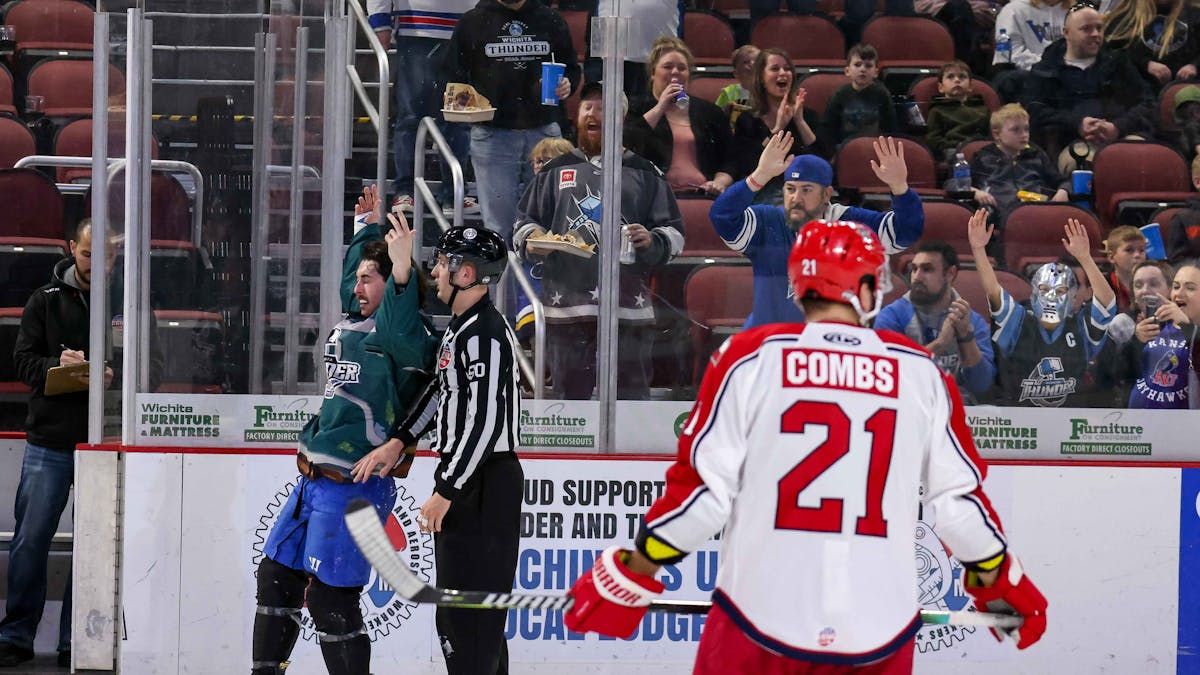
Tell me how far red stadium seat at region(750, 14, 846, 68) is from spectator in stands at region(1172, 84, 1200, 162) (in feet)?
4.37

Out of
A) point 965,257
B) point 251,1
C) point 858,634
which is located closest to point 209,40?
point 251,1

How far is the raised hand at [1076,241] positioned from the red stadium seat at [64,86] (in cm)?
497

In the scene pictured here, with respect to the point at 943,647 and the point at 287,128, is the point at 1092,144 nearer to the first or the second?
the point at 943,647

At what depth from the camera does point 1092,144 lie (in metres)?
6.18

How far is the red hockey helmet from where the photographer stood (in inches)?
125

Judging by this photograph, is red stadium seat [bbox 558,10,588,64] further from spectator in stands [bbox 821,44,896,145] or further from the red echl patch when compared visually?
spectator in stands [bbox 821,44,896,145]

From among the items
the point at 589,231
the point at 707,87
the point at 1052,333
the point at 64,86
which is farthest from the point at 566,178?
the point at 64,86

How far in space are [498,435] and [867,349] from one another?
Answer: 5.91 feet

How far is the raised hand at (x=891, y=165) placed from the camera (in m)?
5.88

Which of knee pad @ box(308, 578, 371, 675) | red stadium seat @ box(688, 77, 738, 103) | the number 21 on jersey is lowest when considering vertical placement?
knee pad @ box(308, 578, 371, 675)

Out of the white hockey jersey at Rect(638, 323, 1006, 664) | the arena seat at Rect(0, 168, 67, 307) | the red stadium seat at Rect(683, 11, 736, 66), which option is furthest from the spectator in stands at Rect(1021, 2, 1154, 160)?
the arena seat at Rect(0, 168, 67, 307)

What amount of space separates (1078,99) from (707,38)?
1.46 m

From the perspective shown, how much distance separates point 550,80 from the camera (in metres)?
5.86

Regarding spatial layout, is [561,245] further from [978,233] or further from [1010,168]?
[1010,168]
